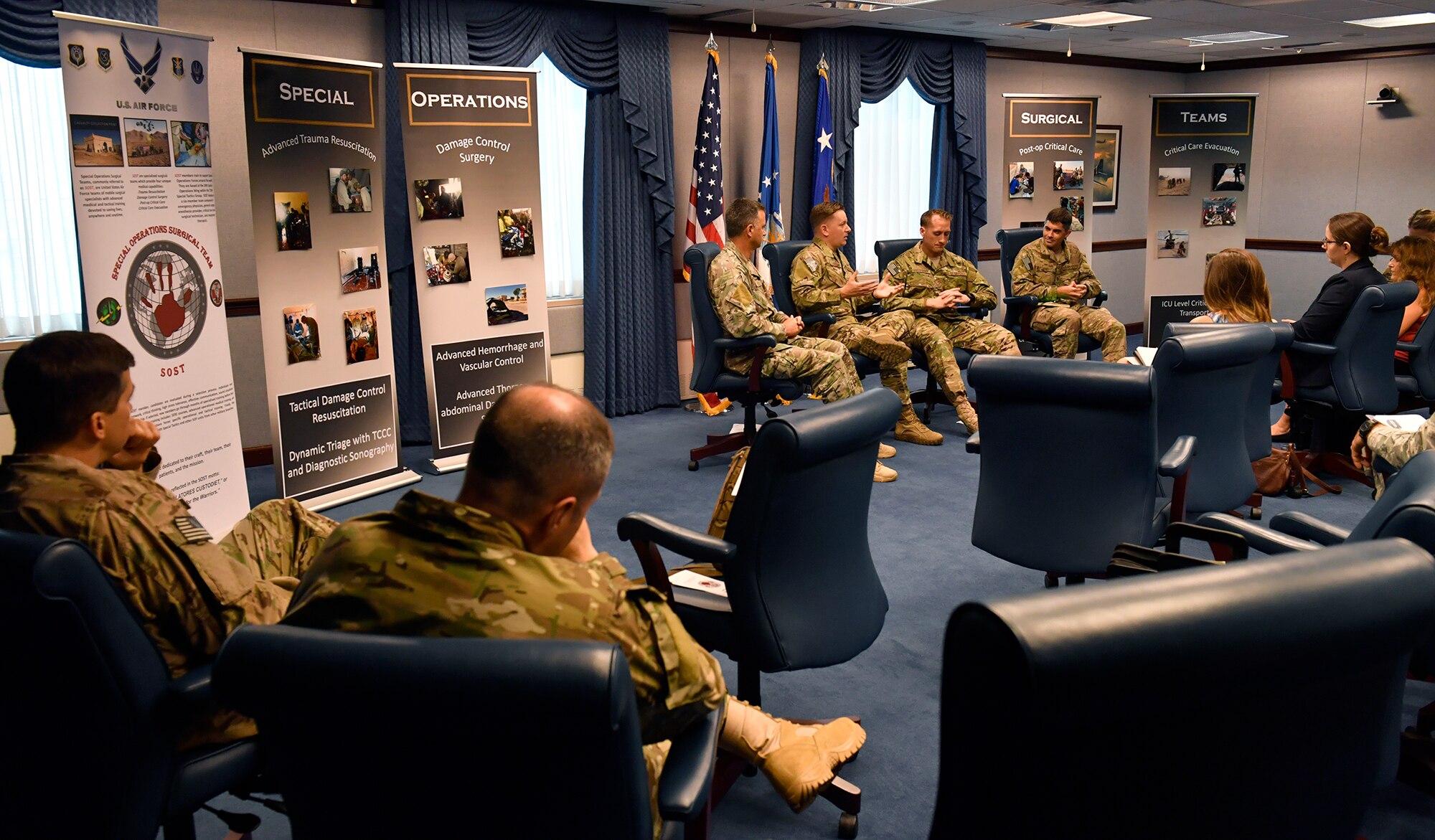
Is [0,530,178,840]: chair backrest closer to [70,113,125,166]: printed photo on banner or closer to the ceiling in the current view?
[70,113,125,166]: printed photo on banner

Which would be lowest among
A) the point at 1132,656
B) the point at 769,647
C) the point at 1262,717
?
the point at 769,647

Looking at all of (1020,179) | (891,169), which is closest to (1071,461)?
(1020,179)

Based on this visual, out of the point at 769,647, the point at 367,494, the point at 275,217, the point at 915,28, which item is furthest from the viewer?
the point at 915,28

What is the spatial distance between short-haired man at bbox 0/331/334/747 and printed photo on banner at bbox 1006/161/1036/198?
22.7ft

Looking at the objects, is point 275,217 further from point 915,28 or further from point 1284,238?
point 1284,238

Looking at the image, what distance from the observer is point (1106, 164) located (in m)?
9.77

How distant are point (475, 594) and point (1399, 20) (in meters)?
8.62

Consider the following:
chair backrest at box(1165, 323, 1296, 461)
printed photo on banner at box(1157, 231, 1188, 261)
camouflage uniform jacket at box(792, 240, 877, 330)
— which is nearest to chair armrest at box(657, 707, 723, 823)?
chair backrest at box(1165, 323, 1296, 461)

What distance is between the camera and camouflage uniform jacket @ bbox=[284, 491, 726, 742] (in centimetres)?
141

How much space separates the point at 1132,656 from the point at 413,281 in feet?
17.4

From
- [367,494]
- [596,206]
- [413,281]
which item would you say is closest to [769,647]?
[367,494]

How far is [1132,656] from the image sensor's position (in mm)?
1031

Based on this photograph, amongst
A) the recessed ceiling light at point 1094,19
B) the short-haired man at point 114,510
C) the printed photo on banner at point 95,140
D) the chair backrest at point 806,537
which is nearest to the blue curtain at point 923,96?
the recessed ceiling light at point 1094,19

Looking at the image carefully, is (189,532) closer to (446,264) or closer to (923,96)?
(446,264)
